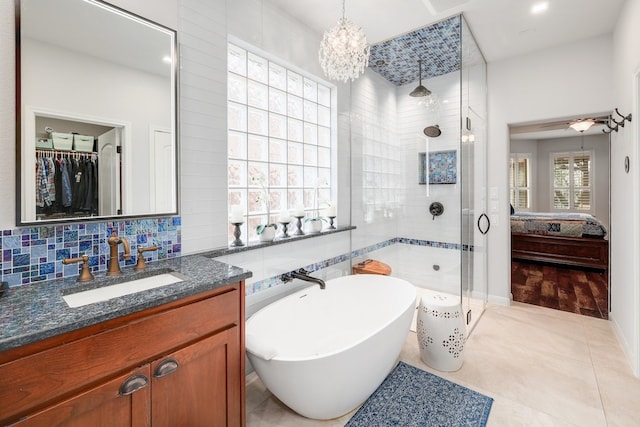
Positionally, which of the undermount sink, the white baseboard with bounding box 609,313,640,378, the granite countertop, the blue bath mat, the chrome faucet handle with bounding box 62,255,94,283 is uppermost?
the chrome faucet handle with bounding box 62,255,94,283

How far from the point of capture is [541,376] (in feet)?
7.06

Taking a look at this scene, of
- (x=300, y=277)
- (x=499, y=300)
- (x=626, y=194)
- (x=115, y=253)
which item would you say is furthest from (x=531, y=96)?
(x=115, y=253)

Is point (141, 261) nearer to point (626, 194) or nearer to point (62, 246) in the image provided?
point (62, 246)

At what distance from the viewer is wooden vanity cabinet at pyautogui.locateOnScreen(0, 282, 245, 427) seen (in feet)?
2.90

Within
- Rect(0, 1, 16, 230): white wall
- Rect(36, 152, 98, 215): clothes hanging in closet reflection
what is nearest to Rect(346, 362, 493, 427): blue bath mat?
Rect(36, 152, 98, 215): clothes hanging in closet reflection

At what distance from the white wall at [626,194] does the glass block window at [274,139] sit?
235 centimetres

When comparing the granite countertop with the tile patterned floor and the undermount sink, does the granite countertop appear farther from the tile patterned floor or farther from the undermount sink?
the tile patterned floor

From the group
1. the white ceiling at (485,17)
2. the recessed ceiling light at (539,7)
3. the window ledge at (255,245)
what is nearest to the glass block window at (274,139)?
the window ledge at (255,245)

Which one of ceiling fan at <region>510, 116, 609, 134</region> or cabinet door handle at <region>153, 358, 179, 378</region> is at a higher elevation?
ceiling fan at <region>510, 116, 609, 134</region>

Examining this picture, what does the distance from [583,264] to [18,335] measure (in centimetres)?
658

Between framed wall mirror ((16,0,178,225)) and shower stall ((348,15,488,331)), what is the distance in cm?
185

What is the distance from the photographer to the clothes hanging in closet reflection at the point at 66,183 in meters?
1.33

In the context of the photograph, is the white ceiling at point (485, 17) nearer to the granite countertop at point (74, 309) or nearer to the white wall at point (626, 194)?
the white wall at point (626, 194)

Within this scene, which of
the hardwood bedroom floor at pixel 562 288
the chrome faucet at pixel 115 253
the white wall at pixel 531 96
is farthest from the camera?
the hardwood bedroom floor at pixel 562 288
